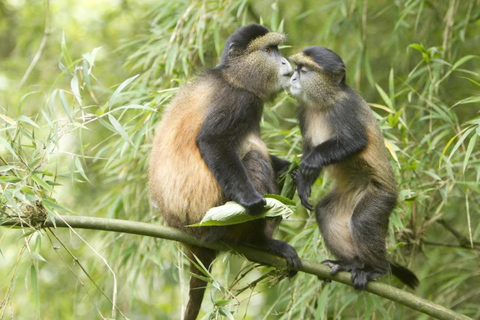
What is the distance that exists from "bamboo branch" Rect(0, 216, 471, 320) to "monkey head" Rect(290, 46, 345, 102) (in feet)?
3.86

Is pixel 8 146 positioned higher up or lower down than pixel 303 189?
higher up

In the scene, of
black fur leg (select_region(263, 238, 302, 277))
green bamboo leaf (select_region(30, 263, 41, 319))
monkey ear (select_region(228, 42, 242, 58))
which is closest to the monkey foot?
black fur leg (select_region(263, 238, 302, 277))

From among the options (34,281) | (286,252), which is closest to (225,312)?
(286,252)

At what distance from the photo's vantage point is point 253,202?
3.84 meters

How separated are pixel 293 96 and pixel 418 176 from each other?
3.62 ft

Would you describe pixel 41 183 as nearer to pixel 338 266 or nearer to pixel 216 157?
pixel 216 157

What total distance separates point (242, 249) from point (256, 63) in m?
1.23

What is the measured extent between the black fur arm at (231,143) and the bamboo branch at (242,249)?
1.12ft

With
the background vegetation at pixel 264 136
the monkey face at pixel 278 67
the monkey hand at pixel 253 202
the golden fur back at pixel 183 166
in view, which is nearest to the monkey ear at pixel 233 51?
the monkey face at pixel 278 67

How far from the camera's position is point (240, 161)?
4.06m

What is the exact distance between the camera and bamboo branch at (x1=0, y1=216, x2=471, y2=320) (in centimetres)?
333

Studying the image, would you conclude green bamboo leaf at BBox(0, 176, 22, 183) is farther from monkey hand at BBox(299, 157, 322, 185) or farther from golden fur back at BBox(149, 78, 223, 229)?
monkey hand at BBox(299, 157, 322, 185)

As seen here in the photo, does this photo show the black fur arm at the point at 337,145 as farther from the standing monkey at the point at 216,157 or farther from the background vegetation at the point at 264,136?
the background vegetation at the point at 264,136

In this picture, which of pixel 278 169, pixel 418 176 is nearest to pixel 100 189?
pixel 278 169
